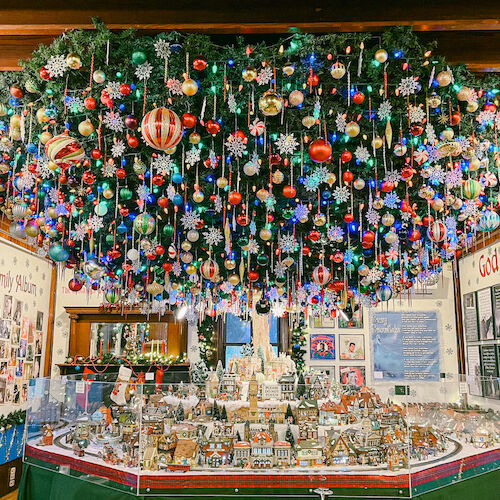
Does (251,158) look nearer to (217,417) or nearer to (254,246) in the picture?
(254,246)

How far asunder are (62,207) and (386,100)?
2991mm

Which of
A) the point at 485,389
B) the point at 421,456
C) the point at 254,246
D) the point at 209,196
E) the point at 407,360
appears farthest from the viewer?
the point at 407,360

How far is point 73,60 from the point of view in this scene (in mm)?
2926

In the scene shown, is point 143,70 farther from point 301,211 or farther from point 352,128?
point 301,211

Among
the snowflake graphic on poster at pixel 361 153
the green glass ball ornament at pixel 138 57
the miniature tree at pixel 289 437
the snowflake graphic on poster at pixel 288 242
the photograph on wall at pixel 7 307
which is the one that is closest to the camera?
the green glass ball ornament at pixel 138 57

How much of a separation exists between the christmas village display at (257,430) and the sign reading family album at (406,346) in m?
5.56

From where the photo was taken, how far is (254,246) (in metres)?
4.96

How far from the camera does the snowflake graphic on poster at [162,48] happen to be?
2963 mm

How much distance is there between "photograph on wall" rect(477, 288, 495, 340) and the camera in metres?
8.28

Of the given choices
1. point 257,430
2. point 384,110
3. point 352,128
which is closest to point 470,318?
point 257,430

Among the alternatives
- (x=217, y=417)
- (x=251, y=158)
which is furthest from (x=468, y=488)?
(x=251, y=158)

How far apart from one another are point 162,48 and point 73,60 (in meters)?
0.51

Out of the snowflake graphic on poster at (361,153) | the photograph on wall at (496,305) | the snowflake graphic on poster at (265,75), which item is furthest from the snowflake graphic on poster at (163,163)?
the photograph on wall at (496,305)

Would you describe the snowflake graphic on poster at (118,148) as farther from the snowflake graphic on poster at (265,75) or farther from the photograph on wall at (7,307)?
the photograph on wall at (7,307)
